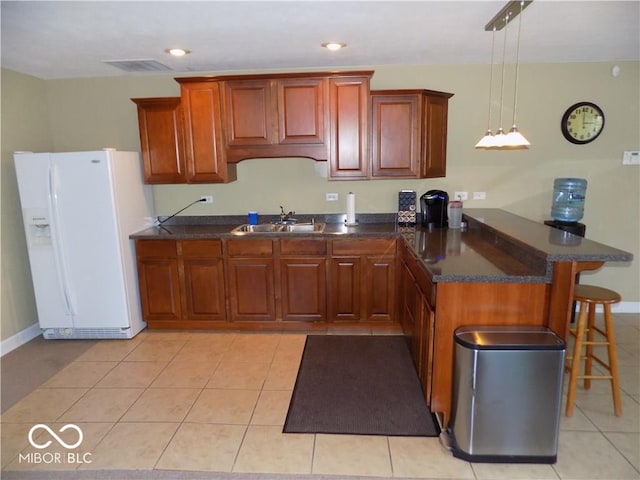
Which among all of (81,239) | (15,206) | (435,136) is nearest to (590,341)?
(435,136)

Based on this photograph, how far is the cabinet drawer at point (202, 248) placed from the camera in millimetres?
3760

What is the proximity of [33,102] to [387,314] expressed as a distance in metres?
3.91

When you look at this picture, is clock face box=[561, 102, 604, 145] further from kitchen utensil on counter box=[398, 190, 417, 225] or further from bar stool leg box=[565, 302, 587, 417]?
bar stool leg box=[565, 302, 587, 417]

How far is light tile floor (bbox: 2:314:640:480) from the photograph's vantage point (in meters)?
2.16

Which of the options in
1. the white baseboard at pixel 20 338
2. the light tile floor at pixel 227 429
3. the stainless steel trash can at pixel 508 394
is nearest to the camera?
the stainless steel trash can at pixel 508 394

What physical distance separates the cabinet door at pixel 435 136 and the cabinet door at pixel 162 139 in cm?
225

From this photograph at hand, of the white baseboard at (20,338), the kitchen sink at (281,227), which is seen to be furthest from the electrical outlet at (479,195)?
the white baseboard at (20,338)

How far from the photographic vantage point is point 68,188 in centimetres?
350

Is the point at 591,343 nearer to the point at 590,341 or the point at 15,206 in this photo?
the point at 590,341

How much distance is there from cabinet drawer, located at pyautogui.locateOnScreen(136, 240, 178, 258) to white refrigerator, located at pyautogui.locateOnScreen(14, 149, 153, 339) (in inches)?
3.6

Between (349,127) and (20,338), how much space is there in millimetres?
3526

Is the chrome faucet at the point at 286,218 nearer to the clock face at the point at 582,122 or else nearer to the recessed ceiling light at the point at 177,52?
the recessed ceiling light at the point at 177,52

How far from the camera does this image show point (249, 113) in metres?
3.75

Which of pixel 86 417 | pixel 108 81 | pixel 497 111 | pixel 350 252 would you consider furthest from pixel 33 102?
pixel 497 111
